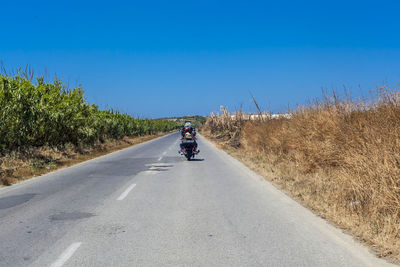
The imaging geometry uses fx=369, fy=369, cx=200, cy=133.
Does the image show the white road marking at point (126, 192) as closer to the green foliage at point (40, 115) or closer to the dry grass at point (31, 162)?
the dry grass at point (31, 162)

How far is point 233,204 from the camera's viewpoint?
26.2 ft

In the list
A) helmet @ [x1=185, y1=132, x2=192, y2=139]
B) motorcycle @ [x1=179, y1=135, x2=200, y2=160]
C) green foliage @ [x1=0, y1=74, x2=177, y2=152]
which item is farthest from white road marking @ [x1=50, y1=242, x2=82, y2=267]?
helmet @ [x1=185, y1=132, x2=192, y2=139]

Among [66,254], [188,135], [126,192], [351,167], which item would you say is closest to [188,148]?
[188,135]

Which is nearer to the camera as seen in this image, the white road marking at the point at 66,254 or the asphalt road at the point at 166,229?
the white road marking at the point at 66,254

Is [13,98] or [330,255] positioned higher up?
[13,98]

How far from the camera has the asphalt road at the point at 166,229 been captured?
4.56 meters

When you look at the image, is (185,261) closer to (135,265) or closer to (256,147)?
(135,265)

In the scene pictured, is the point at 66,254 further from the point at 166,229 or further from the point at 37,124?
the point at 37,124

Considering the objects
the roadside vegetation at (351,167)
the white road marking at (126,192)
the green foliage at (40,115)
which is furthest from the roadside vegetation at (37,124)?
the roadside vegetation at (351,167)

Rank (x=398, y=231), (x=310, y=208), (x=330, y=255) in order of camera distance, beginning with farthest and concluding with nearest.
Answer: (x=310, y=208) → (x=398, y=231) → (x=330, y=255)

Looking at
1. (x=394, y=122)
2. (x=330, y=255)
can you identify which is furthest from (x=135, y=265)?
(x=394, y=122)

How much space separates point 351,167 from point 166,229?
5218mm

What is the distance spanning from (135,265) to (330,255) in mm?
2423

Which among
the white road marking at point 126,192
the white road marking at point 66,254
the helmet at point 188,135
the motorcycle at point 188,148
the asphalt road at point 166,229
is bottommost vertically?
the white road marking at point 126,192
